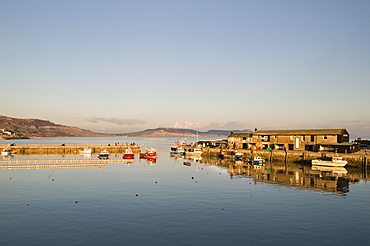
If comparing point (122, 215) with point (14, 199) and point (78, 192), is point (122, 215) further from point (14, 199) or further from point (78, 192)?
point (14, 199)

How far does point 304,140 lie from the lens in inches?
4023

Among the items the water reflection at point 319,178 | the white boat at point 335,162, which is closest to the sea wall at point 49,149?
the water reflection at point 319,178

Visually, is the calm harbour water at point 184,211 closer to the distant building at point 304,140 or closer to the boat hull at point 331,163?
the boat hull at point 331,163

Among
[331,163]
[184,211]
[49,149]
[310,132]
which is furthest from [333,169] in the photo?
[49,149]

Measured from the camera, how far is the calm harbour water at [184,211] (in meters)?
28.5

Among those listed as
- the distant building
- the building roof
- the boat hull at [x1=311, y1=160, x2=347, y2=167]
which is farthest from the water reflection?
the building roof

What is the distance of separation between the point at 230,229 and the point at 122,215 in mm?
13713

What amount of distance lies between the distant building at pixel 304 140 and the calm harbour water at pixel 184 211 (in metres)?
35.0

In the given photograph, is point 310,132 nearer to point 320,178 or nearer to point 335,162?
point 335,162

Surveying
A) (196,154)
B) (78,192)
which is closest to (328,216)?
(78,192)

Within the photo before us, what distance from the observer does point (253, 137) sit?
11994 centimetres

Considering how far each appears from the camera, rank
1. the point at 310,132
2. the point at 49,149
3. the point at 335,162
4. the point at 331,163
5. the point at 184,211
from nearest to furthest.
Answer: the point at 184,211 < the point at 335,162 < the point at 331,163 < the point at 310,132 < the point at 49,149

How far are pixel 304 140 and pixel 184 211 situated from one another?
A: 7805 cm

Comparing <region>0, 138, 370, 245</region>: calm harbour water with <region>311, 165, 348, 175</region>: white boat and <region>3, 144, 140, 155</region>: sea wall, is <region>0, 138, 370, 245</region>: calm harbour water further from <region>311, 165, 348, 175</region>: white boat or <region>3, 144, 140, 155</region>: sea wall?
<region>3, 144, 140, 155</region>: sea wall
